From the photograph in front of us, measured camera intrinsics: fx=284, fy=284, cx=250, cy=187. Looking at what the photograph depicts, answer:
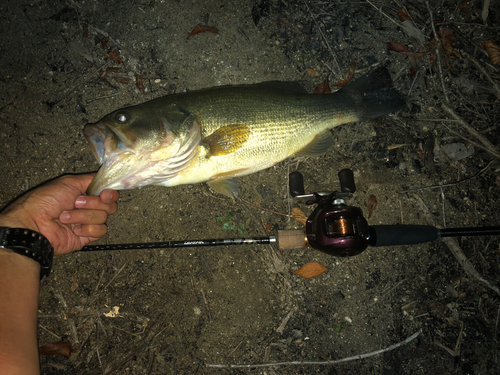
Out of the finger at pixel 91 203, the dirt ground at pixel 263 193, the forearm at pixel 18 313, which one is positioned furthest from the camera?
the dirt ground at pixel 263 193

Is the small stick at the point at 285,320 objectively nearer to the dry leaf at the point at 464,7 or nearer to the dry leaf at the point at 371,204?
the dry leaf at the point at 371,204

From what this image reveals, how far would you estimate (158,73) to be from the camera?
3.25 meters

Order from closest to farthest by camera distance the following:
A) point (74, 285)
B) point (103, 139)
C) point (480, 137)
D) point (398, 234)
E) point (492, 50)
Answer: point (103, 139)
point (398, 234)
point (74, 285)
point (480, 137)
point (492, 50)

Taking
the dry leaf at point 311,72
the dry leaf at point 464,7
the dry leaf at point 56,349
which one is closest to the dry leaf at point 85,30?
the dry leaf at point 311,72

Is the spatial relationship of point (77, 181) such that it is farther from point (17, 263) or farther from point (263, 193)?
point (263, 193)

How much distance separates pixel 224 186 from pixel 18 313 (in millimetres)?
1975

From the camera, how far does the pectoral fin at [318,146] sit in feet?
10.0

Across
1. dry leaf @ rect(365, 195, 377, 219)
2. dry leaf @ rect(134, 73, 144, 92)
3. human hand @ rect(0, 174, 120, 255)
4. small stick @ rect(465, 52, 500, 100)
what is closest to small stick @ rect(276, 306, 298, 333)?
dry leaf @ rect(365, 195, 377, 219)

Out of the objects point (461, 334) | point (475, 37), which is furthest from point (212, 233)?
point (475, 37)

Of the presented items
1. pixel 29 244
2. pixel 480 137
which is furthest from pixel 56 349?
pixel 480 137

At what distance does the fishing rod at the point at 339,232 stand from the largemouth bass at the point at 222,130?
0.50 m

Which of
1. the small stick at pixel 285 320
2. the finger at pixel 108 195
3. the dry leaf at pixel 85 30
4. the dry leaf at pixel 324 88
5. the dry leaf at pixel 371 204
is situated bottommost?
the small stick at pixel 285 320

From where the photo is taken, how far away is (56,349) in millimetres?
2928

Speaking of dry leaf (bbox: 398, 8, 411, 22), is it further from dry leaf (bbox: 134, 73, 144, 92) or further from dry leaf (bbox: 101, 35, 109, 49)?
dry leaf (bbox: 101, 35, 109, 49)
